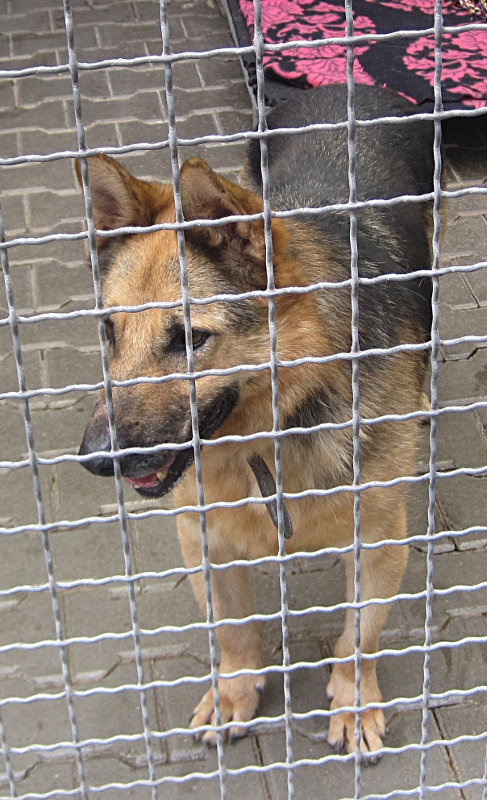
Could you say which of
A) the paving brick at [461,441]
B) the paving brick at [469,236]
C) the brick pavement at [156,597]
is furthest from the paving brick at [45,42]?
the paving brick at [461,441]

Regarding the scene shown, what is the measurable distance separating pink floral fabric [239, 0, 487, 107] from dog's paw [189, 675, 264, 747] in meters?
4.20

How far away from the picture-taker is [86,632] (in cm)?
370

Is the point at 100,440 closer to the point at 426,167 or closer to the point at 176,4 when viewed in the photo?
the point at 426,167

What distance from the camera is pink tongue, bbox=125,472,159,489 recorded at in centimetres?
275

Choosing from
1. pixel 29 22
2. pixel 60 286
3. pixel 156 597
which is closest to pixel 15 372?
pixel 60 286

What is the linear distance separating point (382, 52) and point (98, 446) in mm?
5181

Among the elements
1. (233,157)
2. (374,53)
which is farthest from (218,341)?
(374,53)

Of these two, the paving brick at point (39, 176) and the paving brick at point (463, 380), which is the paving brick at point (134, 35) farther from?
the paving brick at point (463, 380)

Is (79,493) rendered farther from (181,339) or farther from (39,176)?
(39,176)

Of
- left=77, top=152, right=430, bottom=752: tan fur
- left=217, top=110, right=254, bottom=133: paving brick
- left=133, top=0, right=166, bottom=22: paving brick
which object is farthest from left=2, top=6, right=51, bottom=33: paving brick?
left=77, top=152, right=430, bottom=752: tan fur

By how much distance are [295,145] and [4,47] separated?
4457 mm

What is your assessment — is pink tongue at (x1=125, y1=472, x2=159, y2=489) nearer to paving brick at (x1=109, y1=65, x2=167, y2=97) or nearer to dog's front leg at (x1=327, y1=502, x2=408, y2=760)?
dog's front leg at (x1=327, y1=502, x2=408, y2=760)

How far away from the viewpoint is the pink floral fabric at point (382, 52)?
626 centimetres

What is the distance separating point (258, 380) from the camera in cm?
278
